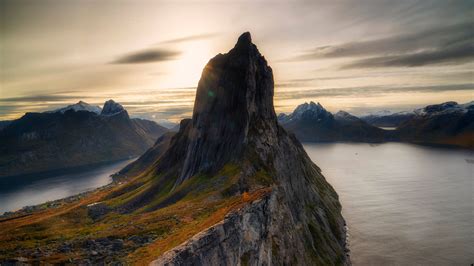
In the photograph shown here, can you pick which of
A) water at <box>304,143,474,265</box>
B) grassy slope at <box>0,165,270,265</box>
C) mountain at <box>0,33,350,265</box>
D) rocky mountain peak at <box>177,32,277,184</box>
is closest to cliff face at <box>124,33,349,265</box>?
rocky mountain peak at <box>177,32,277,184</box>

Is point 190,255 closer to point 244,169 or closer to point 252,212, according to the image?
point 252,212

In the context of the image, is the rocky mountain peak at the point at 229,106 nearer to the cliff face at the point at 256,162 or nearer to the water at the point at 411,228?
the cliff face at the point at 256,162

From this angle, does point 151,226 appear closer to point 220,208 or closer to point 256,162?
point 220,208

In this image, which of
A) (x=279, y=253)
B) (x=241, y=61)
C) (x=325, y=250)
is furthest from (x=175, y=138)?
(x=279, y=253)

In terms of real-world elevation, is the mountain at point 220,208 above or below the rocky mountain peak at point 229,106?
below

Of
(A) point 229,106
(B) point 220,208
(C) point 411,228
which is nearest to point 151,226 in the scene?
(B) point 220,208

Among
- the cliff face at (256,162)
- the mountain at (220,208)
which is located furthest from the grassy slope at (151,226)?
the cliff face at (256,162)
